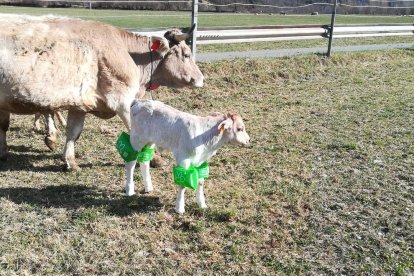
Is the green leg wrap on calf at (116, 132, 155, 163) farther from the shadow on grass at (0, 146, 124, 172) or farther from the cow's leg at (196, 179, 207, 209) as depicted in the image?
the shadow on grass at (0, 146, 124, 172)

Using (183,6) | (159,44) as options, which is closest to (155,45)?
(159,44)

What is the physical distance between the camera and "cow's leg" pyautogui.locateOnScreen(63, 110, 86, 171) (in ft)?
20.6

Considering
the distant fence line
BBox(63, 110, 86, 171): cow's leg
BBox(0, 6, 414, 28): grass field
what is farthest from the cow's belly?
the distant fence line

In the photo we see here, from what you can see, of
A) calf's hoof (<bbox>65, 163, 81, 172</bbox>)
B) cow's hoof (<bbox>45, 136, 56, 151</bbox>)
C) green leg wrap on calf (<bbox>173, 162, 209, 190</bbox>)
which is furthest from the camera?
cow's hoof (<bbox>45, 136, 56, 151</bbox>)

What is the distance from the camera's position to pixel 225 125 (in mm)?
4930

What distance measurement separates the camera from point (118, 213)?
5.14 m

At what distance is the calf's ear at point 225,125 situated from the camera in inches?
193

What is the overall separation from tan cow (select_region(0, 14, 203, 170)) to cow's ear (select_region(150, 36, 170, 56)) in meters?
0.01

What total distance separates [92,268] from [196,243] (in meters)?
0.98

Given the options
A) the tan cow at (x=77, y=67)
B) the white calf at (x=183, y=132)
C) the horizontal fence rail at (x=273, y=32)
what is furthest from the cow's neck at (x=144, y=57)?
the horizontal fence rail at (x=273, y=32)

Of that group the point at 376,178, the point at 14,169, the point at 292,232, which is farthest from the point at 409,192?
the point at 14,169

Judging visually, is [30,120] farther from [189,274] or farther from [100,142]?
[189,274]

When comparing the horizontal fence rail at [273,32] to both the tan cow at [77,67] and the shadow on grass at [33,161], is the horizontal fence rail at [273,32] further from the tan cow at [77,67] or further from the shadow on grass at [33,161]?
the shadow on grass at [33,161]

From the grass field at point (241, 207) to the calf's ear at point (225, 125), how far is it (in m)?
0.89
